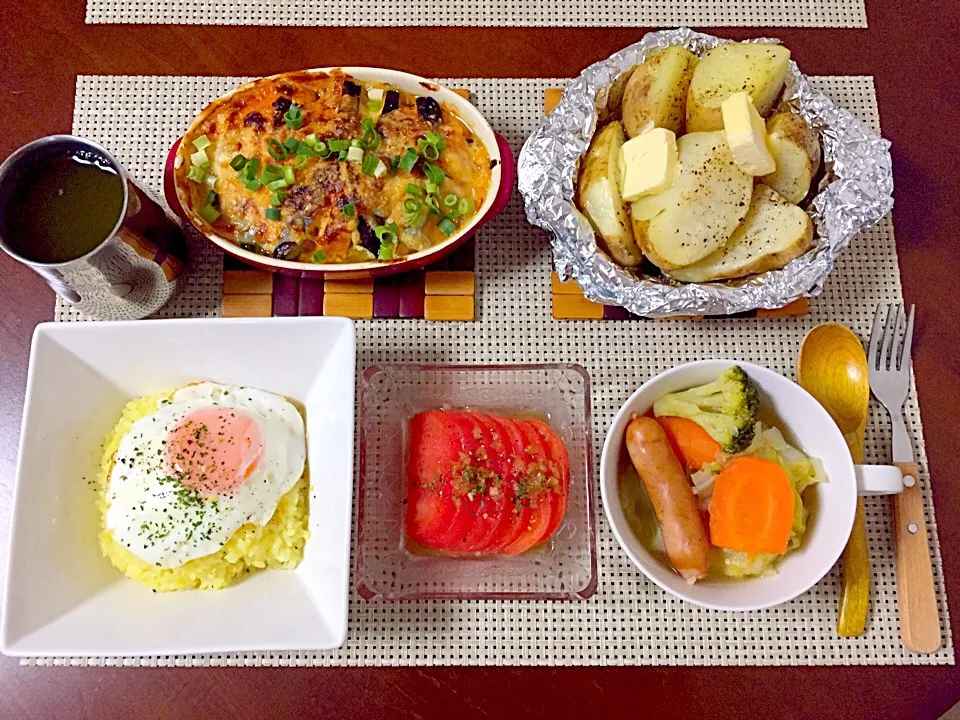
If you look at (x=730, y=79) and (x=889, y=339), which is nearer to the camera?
(x=730, y=79)

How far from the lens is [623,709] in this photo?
5.04ft

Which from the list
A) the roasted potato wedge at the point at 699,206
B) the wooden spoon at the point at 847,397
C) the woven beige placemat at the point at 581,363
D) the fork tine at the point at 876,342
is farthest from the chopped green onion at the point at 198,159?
the fork tine at the point at 876,342

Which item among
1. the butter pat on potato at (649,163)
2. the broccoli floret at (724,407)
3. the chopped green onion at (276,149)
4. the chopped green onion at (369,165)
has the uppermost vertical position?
the chopped green onion at (276,149)

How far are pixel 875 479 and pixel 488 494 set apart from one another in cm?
75

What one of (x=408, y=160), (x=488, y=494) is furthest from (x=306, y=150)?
(x=488, y=494)

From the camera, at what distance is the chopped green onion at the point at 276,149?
5.16ft

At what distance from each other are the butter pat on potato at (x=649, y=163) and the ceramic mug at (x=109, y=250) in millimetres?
943

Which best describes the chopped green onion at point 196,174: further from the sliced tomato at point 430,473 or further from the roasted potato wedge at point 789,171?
the roasted potato wedge at point 789,171

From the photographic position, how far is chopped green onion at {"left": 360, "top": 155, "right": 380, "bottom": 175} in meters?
1.57

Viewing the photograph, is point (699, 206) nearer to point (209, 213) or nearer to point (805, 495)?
point (805, 495)

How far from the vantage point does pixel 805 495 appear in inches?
58.5

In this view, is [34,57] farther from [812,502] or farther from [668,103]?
[812,502]

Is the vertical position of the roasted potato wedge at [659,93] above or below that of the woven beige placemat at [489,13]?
below

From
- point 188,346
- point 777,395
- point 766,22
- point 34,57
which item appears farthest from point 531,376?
point 34,57
